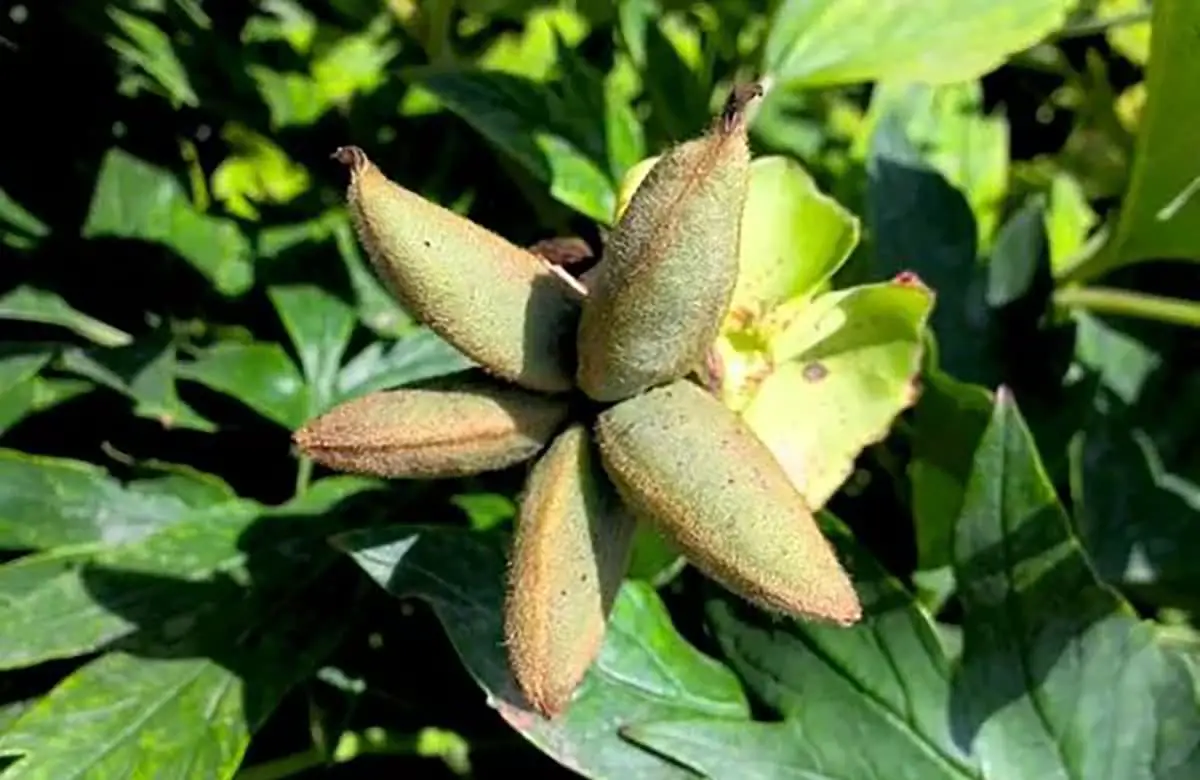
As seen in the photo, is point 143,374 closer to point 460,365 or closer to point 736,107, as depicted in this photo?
point 460,365

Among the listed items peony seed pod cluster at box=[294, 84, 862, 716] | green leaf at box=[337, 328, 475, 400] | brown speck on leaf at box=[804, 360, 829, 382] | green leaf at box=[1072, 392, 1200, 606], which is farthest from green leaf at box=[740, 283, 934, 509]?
green leaf at box=[1072, 392, 1200, 606]

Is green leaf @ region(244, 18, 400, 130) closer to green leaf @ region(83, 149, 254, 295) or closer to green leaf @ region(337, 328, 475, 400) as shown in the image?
green leaf @ region(83, 149, 254, 295)

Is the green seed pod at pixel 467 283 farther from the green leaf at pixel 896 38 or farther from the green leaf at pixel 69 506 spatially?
the green leaf at pixel 896 38

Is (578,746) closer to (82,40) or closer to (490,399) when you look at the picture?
(490,399)

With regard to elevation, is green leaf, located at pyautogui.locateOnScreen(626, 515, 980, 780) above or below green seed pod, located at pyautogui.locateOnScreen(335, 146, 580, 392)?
below

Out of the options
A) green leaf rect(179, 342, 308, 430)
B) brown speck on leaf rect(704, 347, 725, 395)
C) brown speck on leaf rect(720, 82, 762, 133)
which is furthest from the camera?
green leaf rect(179, 342, 308, 430)
